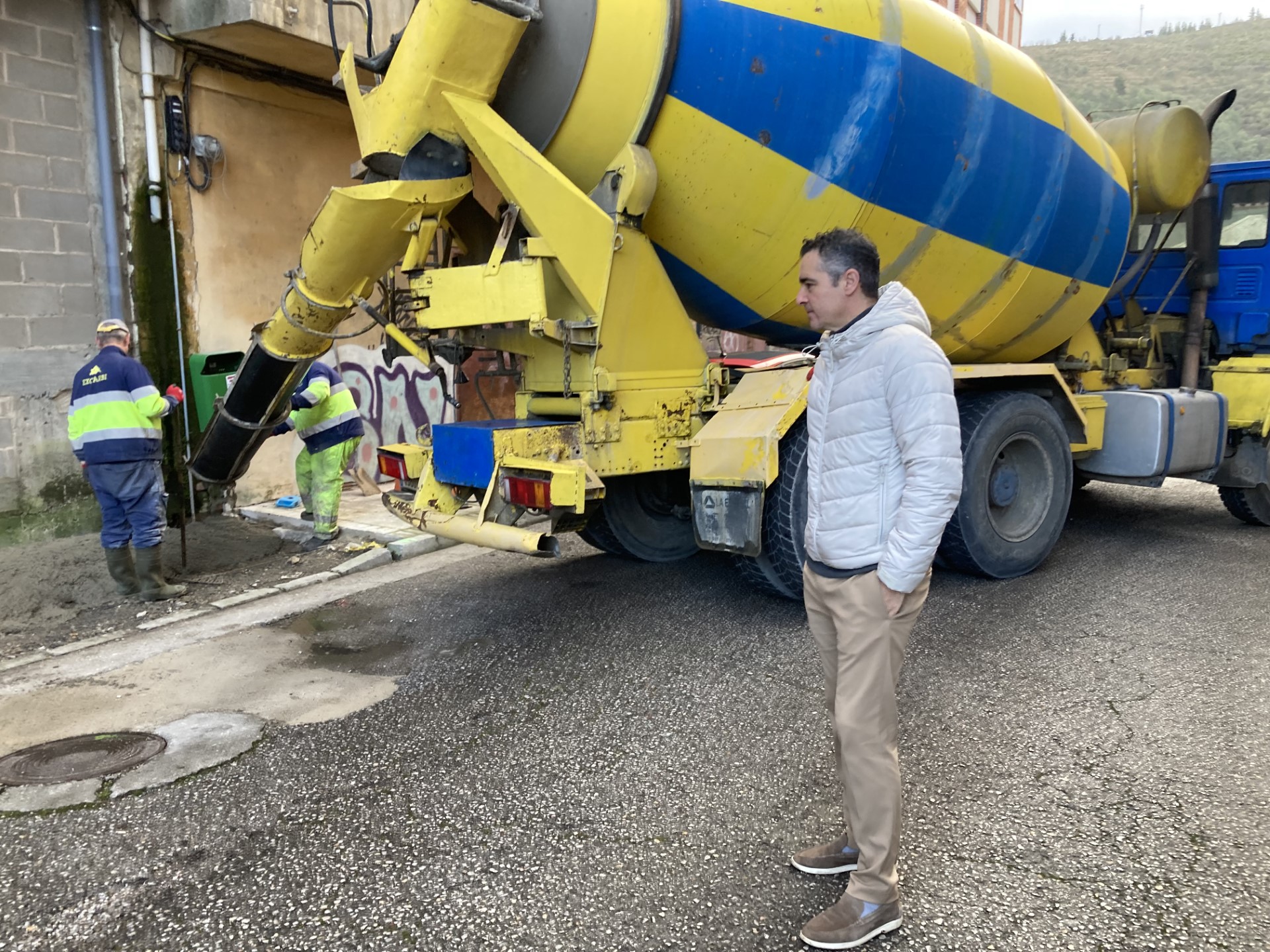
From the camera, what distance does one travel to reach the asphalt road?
7.47 feet

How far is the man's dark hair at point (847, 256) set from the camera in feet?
7.39

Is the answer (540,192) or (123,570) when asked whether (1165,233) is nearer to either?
(540,192)

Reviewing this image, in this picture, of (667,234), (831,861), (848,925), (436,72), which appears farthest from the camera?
(667,234)

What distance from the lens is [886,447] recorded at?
2.23 m

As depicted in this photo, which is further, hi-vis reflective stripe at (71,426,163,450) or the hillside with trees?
the hillside with trees

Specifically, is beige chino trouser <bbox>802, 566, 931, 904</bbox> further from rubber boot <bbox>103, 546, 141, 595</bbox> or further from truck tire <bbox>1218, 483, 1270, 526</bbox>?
truck tire <bbox>1218, 483, 1270, 526</bbox>

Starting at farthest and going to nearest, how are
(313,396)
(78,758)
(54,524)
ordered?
(54,524) < (313,396) < (78,758)

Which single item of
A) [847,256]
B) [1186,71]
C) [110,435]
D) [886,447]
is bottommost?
[110,435]

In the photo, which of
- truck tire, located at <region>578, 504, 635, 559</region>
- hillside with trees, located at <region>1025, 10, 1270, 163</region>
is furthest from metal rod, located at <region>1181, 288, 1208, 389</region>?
hillside with trees, located at <region>1025, 10, 1270, 163</region>

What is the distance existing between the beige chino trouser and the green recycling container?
512cm

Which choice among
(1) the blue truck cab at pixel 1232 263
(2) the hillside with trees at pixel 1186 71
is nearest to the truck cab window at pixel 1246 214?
(1) the blue truck cab at pixel 1232 263

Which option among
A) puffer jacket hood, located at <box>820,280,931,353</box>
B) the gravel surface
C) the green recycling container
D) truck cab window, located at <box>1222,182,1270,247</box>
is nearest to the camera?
puffer jacket hood, located at <box>820,280,931,353</box>

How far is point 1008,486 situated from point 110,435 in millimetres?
5111

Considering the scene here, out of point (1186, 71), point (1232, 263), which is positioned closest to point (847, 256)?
point (1232, 263)
